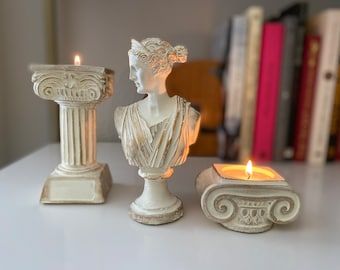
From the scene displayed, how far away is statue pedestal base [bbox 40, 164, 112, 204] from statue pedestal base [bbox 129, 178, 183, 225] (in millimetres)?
56

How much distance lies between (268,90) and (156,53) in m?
0.35

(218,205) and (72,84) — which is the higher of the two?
(72,84)

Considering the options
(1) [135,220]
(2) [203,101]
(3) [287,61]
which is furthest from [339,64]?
(1) [135,220]

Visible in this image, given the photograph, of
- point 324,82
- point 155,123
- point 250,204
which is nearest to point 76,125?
point 155,123

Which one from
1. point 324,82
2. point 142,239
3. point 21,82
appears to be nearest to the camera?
point 142,239

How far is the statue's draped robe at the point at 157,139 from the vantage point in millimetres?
374

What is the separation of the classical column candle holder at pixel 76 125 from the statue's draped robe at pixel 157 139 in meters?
0.07

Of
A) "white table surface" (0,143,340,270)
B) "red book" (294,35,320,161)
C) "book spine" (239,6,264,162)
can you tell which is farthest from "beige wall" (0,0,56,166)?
"red book" (294,35,320,161)

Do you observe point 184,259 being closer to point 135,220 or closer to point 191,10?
point 135,220

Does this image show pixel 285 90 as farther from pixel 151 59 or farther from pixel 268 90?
pixel 151 59

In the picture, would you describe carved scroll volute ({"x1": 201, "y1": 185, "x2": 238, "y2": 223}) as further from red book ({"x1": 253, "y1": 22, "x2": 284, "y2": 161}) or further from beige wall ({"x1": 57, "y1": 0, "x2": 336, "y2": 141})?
beige wall ({"x1": 57, "y1": 0, "x2": 336, "y2": 141})

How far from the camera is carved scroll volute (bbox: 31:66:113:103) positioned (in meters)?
0.41

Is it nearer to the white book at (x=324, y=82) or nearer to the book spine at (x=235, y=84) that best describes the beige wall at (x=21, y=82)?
the book spine at (x=235, y=84)

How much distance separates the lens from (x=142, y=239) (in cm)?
35
